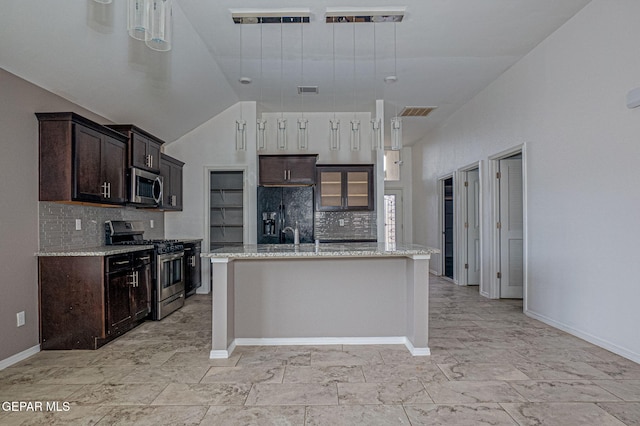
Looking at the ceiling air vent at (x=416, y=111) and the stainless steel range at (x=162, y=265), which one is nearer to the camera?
the stainless steel range at (x=162, y=265)

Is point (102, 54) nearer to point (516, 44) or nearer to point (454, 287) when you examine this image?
point (516, 44)

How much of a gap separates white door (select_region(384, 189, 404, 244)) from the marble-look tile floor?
226 inches

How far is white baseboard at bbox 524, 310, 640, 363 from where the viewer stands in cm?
309

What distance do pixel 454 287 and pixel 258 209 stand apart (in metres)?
3.54

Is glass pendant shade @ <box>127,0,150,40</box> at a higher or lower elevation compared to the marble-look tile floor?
higher

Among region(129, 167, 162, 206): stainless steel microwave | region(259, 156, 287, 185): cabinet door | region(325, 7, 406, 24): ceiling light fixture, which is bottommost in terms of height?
region(129, 167, 162, 206): stainless steel microwave

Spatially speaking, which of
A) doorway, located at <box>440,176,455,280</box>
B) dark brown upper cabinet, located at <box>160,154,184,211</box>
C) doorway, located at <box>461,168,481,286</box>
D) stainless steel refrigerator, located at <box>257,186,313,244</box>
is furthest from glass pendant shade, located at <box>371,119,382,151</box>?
doorway, located at <box>440,176,455,280</box>

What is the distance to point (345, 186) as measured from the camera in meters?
6.24

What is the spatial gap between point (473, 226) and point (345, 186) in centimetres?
236

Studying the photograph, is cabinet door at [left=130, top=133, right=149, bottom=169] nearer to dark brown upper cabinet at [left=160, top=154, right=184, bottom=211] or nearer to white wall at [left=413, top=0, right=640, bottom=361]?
dark brown upper cabinet at [left=160, top=154, right=184, bottom=211]

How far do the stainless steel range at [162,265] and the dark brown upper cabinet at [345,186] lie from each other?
2.37 metres

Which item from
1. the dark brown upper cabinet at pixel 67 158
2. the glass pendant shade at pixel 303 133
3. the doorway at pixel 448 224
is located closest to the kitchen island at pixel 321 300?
the glass pendant shade at pixel 303 133

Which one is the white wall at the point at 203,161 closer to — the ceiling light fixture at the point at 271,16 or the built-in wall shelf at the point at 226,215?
the built-in wall shelf at the point at 226,215

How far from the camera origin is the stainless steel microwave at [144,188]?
4.40 meters
